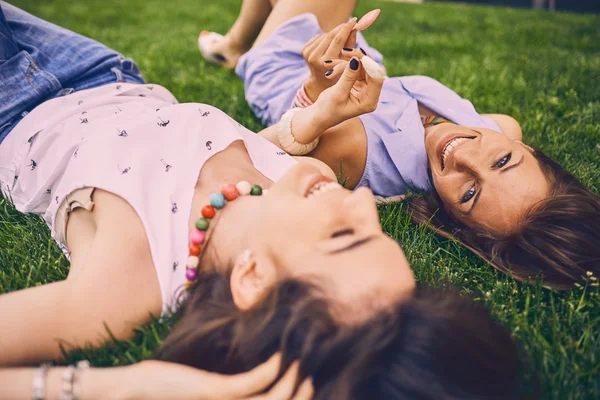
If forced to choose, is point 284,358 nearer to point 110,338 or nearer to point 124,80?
point 110,338

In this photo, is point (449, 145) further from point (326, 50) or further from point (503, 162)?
point (326, 50)

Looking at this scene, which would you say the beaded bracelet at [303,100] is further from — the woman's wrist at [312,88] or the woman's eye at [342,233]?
the woman's eye at [342,233]

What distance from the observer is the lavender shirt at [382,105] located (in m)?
2.57

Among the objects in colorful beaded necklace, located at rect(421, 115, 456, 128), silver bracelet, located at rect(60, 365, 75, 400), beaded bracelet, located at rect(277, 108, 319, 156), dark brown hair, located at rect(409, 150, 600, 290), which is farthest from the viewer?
colorful beaded necklace, located at rect(421, 115, 456, 128)

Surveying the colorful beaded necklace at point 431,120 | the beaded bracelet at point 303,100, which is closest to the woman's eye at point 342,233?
the beaded bracelet at point 303,100

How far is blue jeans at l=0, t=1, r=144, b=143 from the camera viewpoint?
2.24m

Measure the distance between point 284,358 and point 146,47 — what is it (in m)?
4.36

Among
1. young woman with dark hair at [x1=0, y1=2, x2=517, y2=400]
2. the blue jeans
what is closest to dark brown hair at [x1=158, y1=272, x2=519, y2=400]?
young woman with dark hair at [x1=0, y1=2, x2=517, y2=400]

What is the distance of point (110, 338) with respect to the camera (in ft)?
4.85

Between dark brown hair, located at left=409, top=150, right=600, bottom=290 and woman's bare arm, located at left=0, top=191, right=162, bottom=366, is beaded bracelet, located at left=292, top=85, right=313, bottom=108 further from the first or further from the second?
woman's bare arm, located at left=0, top=191, right=162, bottom=366

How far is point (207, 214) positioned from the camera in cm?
163

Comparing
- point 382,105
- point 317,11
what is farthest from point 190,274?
point 317,11

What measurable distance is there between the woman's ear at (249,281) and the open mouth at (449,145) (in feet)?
4.49

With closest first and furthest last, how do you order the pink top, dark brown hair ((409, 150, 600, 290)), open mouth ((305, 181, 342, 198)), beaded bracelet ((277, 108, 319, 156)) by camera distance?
open mouth ((305, 181, 342, 198)) < the pink top < dark brown hair ((409, 150, 600, 290)) < beaded bracelet ((277, 108, 319, 156))
